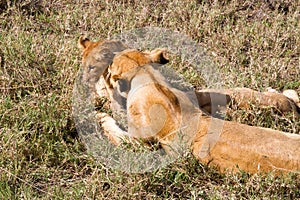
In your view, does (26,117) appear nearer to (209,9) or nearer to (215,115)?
(215,115)

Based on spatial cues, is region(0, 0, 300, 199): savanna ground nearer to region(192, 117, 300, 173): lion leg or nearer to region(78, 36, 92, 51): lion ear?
region(192, 117, 300, 173): lion leg

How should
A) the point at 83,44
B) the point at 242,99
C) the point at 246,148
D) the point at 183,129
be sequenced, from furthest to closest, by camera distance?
the point at 83,44
the point at 242,99
the point at 183,129
the point at 246,148

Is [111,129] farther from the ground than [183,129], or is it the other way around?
[183,129]

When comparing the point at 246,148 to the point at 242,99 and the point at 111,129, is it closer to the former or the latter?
the point at 242,99

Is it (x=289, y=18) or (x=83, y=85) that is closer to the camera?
(x=83, y=85)

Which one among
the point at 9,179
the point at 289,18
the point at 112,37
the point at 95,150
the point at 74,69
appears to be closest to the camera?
the point at 9,179

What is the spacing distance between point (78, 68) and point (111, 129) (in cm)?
94

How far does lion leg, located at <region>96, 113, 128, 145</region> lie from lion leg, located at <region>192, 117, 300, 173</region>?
0.74 m

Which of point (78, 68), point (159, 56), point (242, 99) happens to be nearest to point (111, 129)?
point (159, 56)

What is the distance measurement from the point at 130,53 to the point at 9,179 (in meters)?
1.64

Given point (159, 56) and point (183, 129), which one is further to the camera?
point (159, 56)

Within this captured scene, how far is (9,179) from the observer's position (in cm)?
440

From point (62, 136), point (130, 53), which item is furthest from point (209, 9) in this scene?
point (62, 136)

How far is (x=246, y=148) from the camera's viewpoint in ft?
14.2
